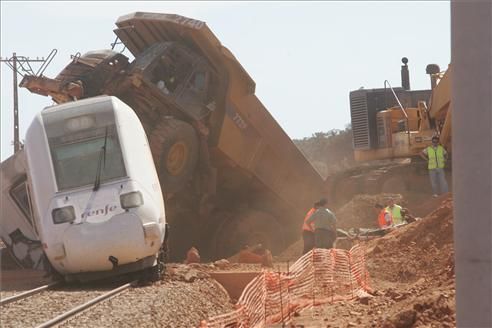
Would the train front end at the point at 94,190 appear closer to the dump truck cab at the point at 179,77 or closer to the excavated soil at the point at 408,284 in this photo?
the excavated soil at the point at 408,284

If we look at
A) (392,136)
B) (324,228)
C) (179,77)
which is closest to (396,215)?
(324,228)

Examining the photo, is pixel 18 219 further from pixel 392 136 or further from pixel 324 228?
pixel 392 136

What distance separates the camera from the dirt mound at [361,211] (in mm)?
21812

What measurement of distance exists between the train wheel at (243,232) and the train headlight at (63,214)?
800 cm

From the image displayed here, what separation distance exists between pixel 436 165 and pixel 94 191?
1177 centimetres

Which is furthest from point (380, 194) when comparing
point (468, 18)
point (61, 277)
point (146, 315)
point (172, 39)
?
point (468, 18)

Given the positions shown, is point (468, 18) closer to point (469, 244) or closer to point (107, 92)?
A: point (469, 244)

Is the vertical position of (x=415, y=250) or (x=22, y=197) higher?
(x=22, y=197)

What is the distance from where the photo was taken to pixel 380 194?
23.6m

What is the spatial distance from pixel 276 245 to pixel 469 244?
57.1 ft

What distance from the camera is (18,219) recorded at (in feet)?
55.6

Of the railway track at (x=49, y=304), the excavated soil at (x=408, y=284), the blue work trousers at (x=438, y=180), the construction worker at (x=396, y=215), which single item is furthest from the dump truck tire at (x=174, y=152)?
the blue work trousers at (x=438, y=180)

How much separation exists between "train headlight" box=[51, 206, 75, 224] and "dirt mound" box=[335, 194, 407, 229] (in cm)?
1080

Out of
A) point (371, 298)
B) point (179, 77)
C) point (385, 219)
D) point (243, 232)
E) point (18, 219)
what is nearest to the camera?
point (371, 298)
